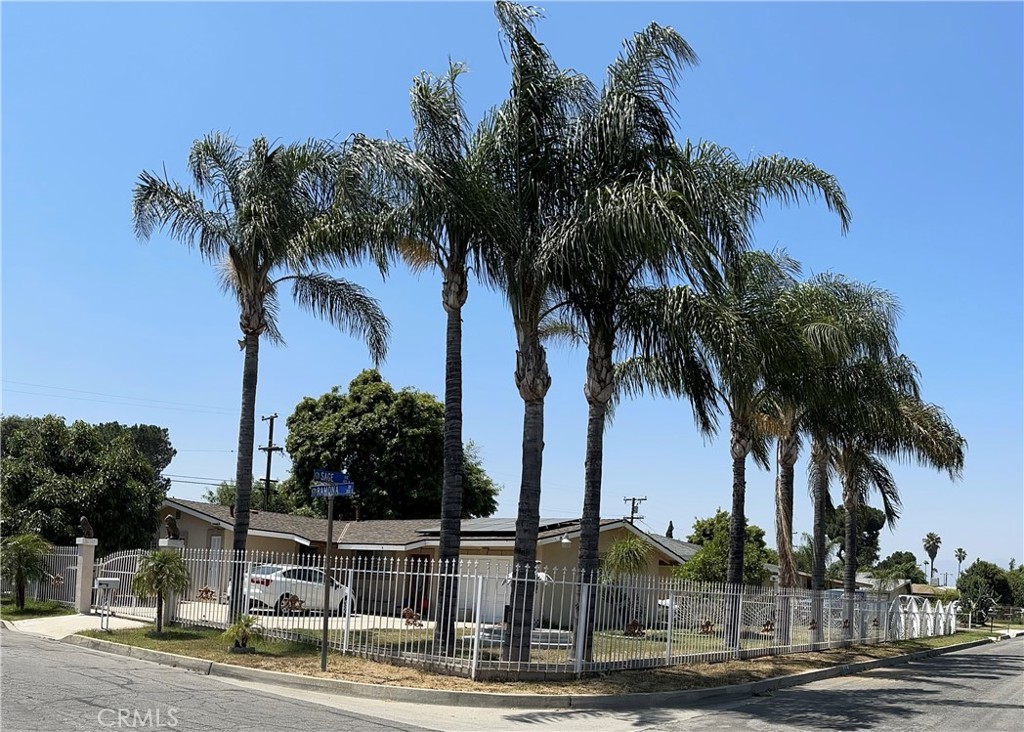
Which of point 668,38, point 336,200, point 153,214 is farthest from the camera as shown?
point 153,214

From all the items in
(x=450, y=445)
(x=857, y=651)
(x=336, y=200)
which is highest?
(x=336, y=200)

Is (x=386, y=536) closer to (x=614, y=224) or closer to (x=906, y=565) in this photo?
(x=614, y=224)

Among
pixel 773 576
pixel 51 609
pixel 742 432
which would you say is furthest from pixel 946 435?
pixel 51 609

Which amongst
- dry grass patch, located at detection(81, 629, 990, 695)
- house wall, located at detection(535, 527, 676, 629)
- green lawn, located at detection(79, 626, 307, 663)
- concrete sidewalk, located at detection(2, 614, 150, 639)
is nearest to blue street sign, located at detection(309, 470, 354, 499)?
dry grass patch, located at detection(81, 629, 990, 695)

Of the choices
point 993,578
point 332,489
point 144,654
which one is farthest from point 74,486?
point 993,578

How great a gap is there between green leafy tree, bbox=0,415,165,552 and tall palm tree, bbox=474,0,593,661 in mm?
19266

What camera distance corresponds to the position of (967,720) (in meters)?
14.3

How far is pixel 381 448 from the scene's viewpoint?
4400 cm

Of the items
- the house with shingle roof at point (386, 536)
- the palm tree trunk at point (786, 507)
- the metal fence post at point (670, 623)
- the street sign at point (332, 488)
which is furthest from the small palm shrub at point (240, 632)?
the palm tree trunk at point (786, 507)

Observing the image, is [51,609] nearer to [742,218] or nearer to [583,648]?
[583,648]

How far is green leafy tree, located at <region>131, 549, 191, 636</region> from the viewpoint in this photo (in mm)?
18828

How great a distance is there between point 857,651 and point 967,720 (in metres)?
12.7

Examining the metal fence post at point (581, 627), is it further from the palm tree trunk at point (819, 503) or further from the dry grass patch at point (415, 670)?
the palm tree trunk at point (819, 503)

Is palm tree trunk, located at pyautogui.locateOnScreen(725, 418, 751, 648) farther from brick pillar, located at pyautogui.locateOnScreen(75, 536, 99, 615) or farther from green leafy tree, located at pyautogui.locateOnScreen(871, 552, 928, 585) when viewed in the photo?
green leafy tree, located at pyautogui.locateOnScreen(871, 552, 928, 585)
